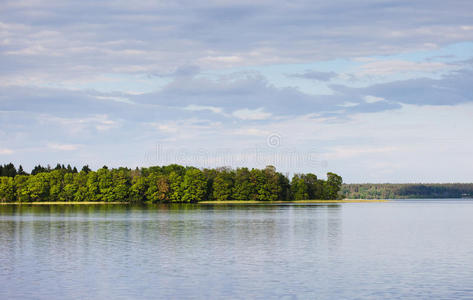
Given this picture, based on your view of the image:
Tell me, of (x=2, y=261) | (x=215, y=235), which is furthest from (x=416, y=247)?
(x=2, y=261)

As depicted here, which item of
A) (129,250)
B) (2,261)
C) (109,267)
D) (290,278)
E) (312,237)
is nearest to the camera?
(290,278)

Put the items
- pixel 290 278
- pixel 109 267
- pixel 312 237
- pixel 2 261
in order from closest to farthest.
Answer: pixel 290 278
pixel 109 267
pixel 2 261
pixel 312 237

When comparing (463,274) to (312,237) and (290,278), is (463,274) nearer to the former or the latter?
(290,278)

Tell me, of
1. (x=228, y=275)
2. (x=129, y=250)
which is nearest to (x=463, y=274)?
(x=228, y=275)

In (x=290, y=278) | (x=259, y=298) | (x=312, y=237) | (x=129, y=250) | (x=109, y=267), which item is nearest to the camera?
(x=259, y=298)

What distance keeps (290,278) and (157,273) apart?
7800 mm

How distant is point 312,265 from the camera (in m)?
37.4

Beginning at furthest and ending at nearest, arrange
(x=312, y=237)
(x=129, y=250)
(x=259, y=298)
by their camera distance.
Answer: (x=312, y=237) < (x=129, y=250) < (x=259, y=298)

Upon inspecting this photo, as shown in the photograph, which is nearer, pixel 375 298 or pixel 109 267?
pixel 375 298

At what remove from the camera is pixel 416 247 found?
48562 millimetres

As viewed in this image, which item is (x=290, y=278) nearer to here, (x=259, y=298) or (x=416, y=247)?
(x=259, y=298)

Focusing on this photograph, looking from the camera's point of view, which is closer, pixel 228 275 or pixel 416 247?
pixel 228 275

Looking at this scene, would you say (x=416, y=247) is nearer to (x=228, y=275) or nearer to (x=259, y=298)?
(x=228, y=275)

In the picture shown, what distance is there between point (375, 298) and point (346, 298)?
1.37 meters
